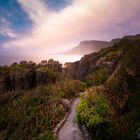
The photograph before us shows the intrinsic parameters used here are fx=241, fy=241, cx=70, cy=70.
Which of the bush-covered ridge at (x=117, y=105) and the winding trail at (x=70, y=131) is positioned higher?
the bush-covered ridge at (x=117, y=105)

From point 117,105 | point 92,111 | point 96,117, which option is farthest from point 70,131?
point 117,105

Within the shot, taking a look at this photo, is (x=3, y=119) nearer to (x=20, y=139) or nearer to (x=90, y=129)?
(x=20, y=139)

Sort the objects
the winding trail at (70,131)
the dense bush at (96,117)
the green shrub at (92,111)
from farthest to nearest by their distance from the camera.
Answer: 1. the green shrub at (92,111)
2. the dense bush at (96,117)
3. the winding trail at (70,131)

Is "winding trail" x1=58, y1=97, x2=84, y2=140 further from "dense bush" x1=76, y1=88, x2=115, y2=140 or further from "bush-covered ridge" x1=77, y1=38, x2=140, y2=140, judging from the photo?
"bush-covered ridge" x1=77, y1=38, x2=140, y2=140

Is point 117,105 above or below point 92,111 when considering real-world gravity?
below

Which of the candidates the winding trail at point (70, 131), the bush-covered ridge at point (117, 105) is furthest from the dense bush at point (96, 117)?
the winding trail at point (70, 131)

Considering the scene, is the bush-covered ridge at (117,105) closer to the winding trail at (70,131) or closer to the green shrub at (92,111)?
the green shrub at (92,111)

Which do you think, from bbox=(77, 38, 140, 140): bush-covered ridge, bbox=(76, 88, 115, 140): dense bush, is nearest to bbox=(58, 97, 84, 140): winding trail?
bbox=(76, 88, 115, 140): dense bush

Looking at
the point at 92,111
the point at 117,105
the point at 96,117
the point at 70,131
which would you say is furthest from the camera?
the point at 117,105

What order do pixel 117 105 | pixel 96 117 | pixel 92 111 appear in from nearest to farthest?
pixel 96 117
pixel 92 111
pixel 117 105

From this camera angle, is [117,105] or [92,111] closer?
[92,111]

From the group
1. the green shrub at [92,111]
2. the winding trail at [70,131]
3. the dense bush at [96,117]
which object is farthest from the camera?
the green shrub at [92,111]

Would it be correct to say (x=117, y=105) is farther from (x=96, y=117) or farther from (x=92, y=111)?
(x=96, y=117)

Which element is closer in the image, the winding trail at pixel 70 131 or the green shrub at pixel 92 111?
the winding trail at pixel 70 131
